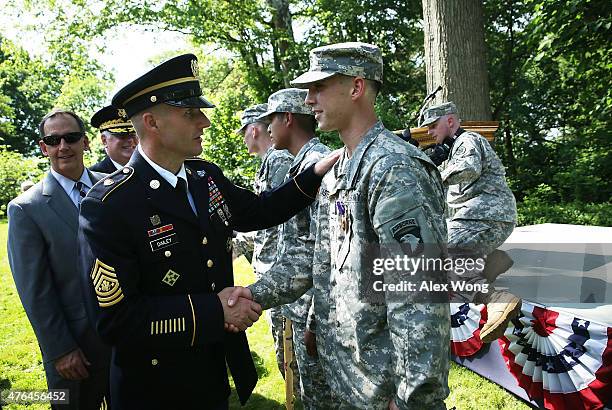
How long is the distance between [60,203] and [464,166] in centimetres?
353

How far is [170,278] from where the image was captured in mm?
2279

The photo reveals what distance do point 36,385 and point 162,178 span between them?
13.6ft

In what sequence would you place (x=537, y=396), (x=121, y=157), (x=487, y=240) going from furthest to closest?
(x=487, y=240), (x=121, y=157), (x=537, y=396)

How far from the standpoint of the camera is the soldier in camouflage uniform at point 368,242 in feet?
6.24

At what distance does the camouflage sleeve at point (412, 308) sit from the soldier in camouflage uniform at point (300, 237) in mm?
794

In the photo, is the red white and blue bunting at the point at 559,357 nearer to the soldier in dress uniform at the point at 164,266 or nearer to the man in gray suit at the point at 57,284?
the soldier in dress uniform at the point at 164,266

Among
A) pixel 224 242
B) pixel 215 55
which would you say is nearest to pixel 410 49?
pixel 215 55

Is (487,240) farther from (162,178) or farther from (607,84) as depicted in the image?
(607,84)

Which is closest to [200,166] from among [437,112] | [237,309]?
[237,309]

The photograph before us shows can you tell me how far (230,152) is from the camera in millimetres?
13758

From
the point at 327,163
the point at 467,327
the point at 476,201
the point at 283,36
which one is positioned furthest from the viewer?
the point at 283,36

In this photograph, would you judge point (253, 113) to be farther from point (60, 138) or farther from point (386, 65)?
point (386, 65)

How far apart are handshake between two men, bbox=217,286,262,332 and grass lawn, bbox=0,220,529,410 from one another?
2.67 metres

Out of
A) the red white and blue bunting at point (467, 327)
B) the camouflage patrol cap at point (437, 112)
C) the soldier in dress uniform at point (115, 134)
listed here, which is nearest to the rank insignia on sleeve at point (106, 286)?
the soldier in dress uniform at point (115, 134)
